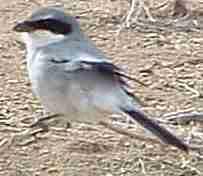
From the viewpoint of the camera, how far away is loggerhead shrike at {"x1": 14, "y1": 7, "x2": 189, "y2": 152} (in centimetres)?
384

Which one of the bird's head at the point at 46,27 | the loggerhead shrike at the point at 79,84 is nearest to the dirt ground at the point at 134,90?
the loggerhead shrike at the point at 79,84

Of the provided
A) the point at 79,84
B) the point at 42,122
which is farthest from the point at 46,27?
the point at 42,122

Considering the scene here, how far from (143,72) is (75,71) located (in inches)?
55.0

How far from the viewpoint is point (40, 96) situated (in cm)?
398

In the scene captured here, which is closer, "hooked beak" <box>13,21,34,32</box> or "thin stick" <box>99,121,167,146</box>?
"hooked beak" <box>13,21,34,32</box>

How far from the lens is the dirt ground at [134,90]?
4.13 m

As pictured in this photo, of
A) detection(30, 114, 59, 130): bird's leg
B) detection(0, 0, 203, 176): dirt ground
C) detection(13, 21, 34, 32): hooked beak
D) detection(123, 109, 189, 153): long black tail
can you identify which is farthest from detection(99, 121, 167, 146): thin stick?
detection(13, 21, 34, 32): hooked beak

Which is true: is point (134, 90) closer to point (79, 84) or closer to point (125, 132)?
point (125, 132)

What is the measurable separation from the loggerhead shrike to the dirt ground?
28 centimetres

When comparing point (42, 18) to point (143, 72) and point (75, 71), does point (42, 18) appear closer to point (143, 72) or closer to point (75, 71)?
point (75, 71)

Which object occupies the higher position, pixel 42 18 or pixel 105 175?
pixel 42 18

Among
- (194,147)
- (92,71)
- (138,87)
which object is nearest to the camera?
(92,71)

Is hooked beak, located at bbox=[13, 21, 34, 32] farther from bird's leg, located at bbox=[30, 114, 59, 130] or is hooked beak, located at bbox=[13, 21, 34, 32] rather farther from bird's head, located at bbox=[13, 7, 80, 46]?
bird's leg, located at bbox=[30, 114, 59, 130]

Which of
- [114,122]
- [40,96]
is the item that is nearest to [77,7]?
[114,122]
